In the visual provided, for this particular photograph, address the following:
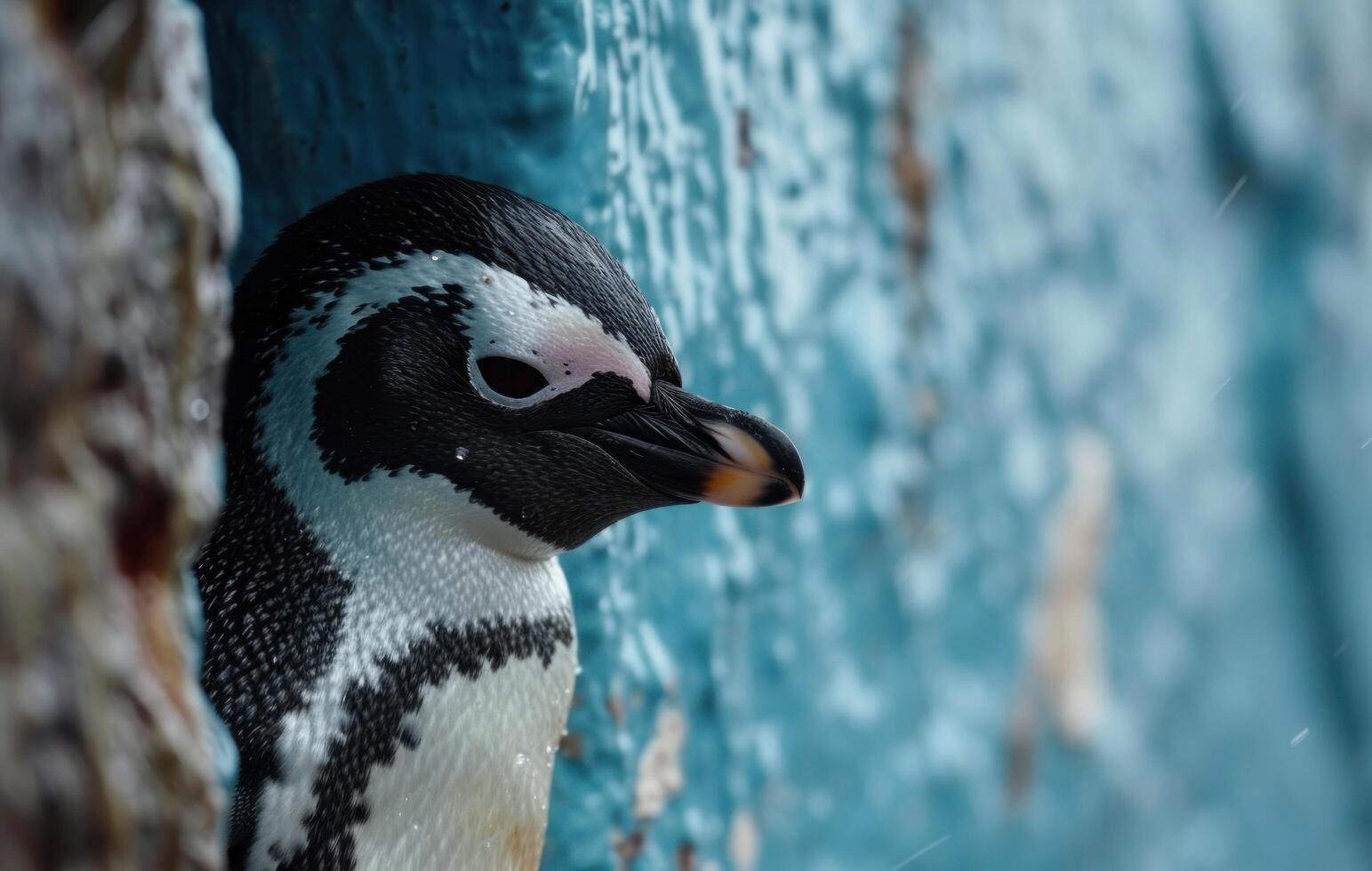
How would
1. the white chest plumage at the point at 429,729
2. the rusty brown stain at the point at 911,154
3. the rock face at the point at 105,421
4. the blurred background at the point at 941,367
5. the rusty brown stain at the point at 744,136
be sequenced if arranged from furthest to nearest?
the rusty brown stain at the point at 911,154, the rusty brown stain at the point at 744,136, the blurred background at the point at 941,367, the white chest plumage at the point at 429,729, the rock face at the point at 105,421

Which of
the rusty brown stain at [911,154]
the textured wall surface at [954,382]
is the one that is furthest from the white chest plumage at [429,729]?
the rusty brown stain at [911,154]

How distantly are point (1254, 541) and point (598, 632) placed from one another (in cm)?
89

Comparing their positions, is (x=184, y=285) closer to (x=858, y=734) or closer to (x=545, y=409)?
(x=545, y=409)

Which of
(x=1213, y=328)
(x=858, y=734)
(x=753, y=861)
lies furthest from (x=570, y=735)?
(x=1213, y=328)

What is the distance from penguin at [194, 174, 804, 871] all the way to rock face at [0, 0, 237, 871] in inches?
7.0

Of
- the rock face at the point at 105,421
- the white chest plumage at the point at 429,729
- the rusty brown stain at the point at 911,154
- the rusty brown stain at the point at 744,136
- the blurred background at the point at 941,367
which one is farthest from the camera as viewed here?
the rusty brown stain at the point at 911,154

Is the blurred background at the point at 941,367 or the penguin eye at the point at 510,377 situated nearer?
the penguin eye at the point at 510,377

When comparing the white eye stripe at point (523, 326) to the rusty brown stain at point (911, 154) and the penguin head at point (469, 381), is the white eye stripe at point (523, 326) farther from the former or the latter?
the rusty brown stain at point (911, 154)

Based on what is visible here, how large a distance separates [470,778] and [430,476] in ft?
0.35

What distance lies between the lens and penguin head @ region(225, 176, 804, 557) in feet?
1.58

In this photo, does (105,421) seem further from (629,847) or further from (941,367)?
(941,367)

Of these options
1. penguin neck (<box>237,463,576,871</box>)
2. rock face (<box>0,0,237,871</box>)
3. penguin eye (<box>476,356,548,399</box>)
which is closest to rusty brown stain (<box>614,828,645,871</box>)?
penguin neck (<box>237,463,576,871</box>)

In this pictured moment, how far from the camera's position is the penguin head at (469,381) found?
0.48 metres

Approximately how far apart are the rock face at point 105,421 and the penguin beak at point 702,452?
215 mm
